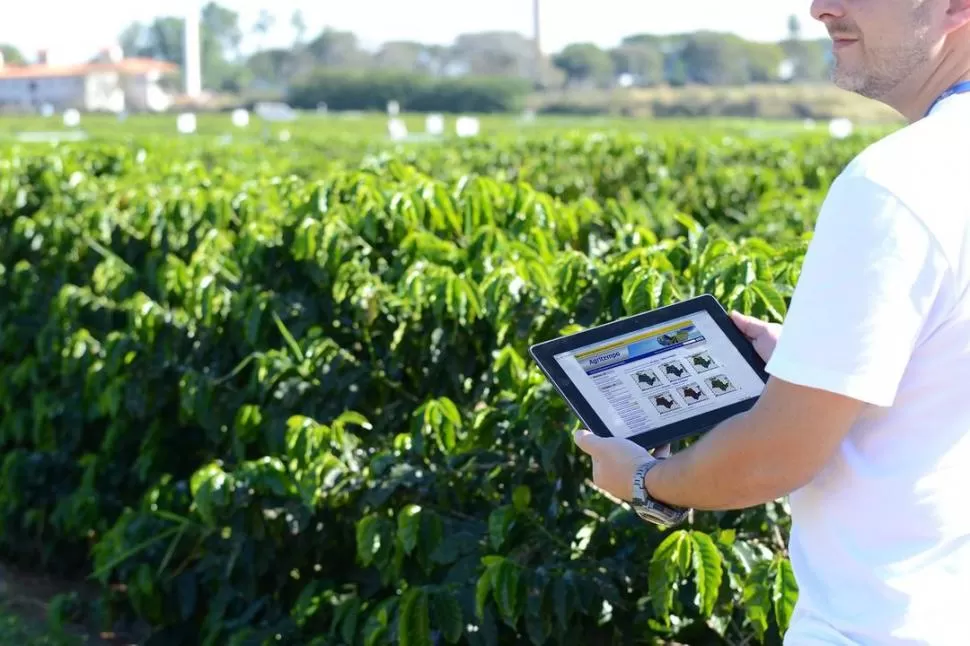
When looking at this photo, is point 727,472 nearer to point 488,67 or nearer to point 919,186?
point 919,186

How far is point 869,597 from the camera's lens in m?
1.68

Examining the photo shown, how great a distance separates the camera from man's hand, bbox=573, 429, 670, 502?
187 cm

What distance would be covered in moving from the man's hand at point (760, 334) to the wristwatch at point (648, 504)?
0.27 metres

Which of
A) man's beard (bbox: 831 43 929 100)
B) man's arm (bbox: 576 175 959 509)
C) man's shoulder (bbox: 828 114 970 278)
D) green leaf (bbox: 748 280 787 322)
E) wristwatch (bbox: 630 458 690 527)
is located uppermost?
man's beard (bbox: 831 43 929 100)

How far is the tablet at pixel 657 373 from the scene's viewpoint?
1.96 meters

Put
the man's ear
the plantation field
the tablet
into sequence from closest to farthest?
the man's ear → the tablet → the plantation field

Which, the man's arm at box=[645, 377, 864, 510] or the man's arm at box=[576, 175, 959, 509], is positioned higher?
the man's arm at box=[576, 175, 959, 509]

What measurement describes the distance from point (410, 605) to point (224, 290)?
1.71m

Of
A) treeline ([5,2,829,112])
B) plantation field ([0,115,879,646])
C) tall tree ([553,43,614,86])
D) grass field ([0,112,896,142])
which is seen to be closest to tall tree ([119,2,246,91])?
treeline ([5,2,829,112])

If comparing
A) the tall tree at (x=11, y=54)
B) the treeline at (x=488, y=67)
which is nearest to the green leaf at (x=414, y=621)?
the treeline at (x=488, y=67)

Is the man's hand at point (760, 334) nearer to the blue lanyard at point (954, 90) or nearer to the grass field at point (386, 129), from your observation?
the blue lanyard at point (954, 90)

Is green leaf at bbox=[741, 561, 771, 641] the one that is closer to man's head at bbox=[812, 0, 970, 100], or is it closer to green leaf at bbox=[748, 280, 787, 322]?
green leaf at bbox=[748, 280, 787, 322]

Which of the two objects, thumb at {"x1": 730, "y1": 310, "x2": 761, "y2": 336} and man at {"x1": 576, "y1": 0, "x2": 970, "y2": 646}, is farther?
thumb at {"x1": 730, "y1": 310, "x2": 761, "y2": 336}

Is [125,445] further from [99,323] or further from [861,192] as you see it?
[861,192]
